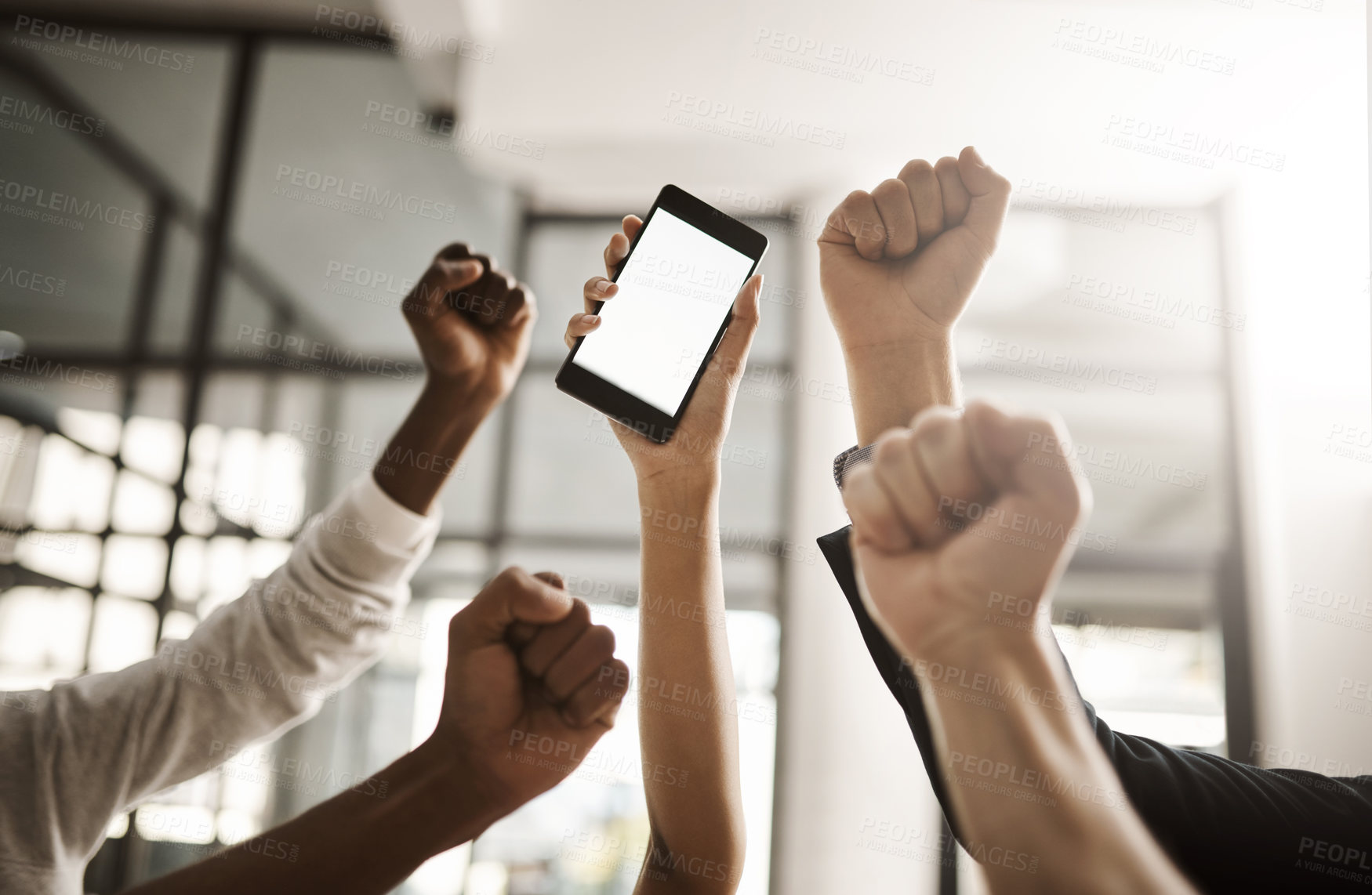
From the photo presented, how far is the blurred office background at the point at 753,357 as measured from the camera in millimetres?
1546

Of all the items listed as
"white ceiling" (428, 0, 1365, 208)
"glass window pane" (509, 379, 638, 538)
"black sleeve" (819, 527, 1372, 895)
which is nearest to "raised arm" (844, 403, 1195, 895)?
"black sleeve" (819, 527, 1372, 895)

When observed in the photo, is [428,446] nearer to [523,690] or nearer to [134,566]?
[523,690]

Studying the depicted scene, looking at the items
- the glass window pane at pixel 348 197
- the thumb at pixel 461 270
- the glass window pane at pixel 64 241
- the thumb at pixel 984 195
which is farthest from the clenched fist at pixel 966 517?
the glass window pane at pixel 64 241

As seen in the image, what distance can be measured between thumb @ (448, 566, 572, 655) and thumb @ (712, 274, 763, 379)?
29 centimetres

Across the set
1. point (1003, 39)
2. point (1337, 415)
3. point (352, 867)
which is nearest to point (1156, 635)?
point (1337, 415)

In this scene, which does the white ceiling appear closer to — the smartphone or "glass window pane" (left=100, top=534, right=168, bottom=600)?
the smartphone

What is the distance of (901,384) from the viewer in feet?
2.24

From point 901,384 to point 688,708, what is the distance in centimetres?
34

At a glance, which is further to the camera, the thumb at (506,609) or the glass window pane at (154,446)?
the glass window pane at (154,446)

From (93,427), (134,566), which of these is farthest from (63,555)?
(93,427)

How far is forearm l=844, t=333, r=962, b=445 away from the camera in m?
0.67

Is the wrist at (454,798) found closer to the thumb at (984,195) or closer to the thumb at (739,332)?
the thumb at (739,332)

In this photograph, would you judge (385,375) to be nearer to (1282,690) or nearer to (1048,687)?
(1048,687)

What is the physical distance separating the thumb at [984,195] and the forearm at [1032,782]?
42cm
